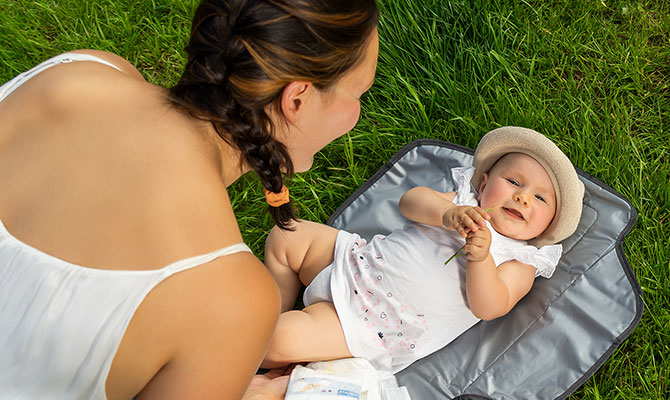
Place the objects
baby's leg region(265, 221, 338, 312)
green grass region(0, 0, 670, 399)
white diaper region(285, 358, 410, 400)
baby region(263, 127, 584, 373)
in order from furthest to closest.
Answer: green grass region(0, 0, 670, 399)
baby's leg region(265, 221, 338, 312)
baby region(263, 127, 584, 373)
white diaper region(285, 358, 410, 400)

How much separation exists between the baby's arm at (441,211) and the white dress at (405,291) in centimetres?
7

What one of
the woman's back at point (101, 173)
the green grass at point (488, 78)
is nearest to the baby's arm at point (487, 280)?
the green grass at point (488, 78)

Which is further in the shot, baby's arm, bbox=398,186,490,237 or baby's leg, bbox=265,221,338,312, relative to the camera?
baby's leg, bbox=265,221,338,312

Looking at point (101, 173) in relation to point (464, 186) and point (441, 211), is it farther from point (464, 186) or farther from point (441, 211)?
point (464, 186)

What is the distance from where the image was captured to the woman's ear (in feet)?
4.41

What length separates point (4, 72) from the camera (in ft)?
9.94

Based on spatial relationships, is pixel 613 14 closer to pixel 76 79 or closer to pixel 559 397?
pixel 559 397

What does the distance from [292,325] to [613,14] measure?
2271mm

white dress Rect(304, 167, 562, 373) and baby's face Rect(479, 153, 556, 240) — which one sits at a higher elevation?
baby's face Rect(479, 153, 556, 240)

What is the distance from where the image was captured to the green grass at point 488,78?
8.72 ft

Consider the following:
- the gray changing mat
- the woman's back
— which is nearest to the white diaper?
the gray changing mat

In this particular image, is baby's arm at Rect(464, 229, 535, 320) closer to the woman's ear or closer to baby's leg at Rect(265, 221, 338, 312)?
baby's leg at Rect(265, 221, 338, 312)

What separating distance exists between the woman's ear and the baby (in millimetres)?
859

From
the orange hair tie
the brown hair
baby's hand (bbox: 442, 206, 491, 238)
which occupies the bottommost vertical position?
baby's hand (bbox: 442, 206, 491, 238)
